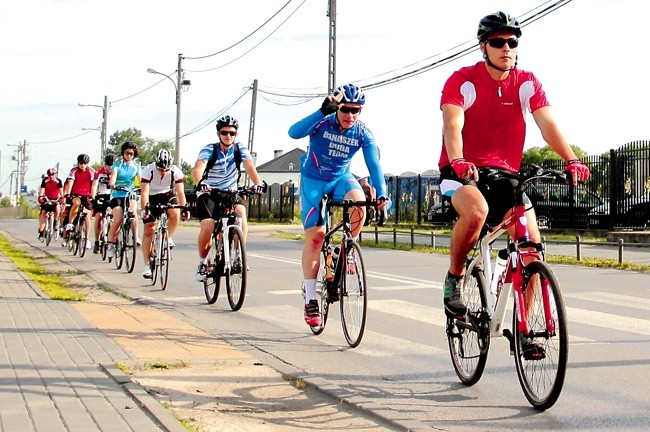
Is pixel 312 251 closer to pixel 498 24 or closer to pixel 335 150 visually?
pixel 335 150

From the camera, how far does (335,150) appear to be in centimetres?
786

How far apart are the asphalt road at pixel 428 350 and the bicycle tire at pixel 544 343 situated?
0.13 meters

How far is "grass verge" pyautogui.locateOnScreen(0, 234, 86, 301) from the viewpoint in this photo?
36.7 feet

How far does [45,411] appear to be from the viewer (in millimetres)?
Result: 5094

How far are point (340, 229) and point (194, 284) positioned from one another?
5.59m

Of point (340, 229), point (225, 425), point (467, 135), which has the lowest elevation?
point (225, 425)

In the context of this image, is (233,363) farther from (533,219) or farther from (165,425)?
(533,219)

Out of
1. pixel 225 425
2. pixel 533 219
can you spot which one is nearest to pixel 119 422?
pixel 225 425

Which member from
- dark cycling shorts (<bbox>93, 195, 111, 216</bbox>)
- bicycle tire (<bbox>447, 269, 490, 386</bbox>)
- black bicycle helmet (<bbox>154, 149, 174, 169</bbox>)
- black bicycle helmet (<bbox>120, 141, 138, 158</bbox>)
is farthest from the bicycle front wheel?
dark cycling shorts (<bbox>93, 195, 111, 216</bbox>)

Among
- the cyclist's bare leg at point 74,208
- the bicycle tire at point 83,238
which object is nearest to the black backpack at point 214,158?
the bicycle tire at point 83,238

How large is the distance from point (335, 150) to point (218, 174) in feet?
9.49

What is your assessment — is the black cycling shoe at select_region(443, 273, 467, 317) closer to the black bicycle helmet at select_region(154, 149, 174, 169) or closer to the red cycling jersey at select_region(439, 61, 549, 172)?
the red cycling jersey at select_region(439, 61, 549, 172)

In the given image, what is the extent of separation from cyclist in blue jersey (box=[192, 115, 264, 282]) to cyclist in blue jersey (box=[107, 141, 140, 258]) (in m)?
5.62

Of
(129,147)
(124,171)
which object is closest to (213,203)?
(129,147)
